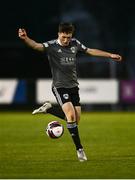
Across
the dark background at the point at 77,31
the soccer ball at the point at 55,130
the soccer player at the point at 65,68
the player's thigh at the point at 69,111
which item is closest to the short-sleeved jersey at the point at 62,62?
the soccer player at the point at 65,68

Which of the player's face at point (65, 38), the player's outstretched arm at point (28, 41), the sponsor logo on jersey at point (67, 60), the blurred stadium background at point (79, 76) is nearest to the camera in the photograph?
the player's outstretched arm at point (28, 41)

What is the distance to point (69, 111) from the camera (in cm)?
1180

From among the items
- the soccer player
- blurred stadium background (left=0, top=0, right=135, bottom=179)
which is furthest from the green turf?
the soccer player

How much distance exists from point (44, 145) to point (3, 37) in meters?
16.2

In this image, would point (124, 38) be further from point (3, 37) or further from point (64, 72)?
point (64, 72)

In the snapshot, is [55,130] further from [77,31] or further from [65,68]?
[77,31]

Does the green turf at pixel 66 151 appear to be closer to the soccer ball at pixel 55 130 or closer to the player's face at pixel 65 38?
the soccer ball at pixel 55 130

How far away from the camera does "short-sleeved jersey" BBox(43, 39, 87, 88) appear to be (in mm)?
12023

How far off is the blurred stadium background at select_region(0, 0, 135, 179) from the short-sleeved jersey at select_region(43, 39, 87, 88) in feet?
4.09

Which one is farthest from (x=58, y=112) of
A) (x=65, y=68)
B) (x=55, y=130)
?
(x=65, y=68)

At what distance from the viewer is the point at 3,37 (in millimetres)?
30391

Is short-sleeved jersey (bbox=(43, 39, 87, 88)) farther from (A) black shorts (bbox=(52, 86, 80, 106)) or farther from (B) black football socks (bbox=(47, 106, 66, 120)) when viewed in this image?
(B) black football socks (bbox=(47, 106, 66, 120))

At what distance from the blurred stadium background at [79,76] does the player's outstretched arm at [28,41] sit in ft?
5.88

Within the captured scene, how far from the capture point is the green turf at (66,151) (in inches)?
406
